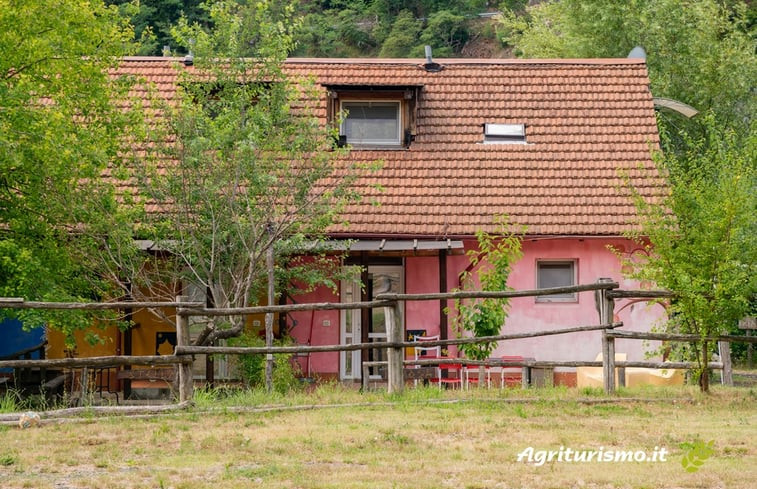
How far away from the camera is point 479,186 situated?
72.2ft

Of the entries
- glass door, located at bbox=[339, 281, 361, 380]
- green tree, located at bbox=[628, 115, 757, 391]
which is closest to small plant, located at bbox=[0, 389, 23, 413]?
glass door, located at bbox=[339, 281, 361, 380]

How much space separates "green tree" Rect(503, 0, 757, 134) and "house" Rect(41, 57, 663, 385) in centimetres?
718

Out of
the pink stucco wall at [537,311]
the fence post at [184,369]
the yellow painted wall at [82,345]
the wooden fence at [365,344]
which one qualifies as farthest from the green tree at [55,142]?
the pink stucco wall at [537,311]

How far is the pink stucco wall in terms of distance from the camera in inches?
847

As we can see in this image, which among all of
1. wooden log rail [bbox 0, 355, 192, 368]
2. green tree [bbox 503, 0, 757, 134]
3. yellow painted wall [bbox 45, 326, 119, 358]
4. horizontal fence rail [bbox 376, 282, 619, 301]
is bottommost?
wooden log rail [bbox 0, 355, 192, 368]

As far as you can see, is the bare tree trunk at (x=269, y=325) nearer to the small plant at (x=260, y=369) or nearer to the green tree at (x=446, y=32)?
the small plant at (x=260, y=369)

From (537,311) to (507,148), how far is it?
127 inches

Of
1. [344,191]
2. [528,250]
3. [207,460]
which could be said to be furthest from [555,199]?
[207,460]

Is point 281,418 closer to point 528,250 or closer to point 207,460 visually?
point 207,460

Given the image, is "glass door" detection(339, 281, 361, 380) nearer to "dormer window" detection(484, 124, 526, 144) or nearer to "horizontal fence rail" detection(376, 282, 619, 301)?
"dormer window" detection(484, 124, 526, 144)

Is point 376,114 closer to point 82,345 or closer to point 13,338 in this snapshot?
point 82,345

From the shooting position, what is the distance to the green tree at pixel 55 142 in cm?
1620

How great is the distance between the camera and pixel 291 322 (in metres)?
21.3

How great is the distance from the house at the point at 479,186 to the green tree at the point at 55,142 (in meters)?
4.45
